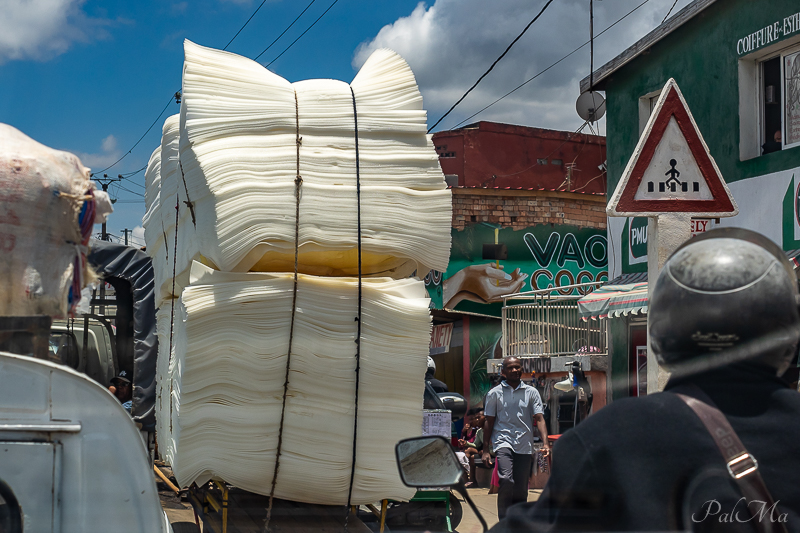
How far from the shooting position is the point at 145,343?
19.3ft

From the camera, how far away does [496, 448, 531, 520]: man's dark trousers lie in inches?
250

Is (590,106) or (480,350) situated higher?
(590,106)

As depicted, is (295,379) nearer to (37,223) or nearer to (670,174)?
(37,223)

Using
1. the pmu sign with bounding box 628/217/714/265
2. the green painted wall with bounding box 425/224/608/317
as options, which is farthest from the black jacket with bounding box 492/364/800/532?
the green painted wall with bounding box 425/224/608/317

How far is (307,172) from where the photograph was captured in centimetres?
318

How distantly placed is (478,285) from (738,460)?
50.7 feet

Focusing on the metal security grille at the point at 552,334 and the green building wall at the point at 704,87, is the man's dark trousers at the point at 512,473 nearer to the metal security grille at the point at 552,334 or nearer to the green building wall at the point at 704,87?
the green building wall at the point at 704,87

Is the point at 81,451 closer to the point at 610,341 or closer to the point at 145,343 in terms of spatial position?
the point at 145,343

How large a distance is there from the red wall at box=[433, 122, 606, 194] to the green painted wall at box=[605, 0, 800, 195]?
755 cm

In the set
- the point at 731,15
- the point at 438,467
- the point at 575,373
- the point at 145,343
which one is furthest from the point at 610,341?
the point at 438,467

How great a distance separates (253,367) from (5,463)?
4.95ft

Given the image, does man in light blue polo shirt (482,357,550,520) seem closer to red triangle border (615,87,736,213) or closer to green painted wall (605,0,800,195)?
red triangle border (615,87,736,213)

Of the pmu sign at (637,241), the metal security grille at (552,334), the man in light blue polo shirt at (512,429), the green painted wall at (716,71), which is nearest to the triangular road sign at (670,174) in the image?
the man in light blue polo shirt at (512,429)

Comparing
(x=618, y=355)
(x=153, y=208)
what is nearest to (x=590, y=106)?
(x=618, y=355)
